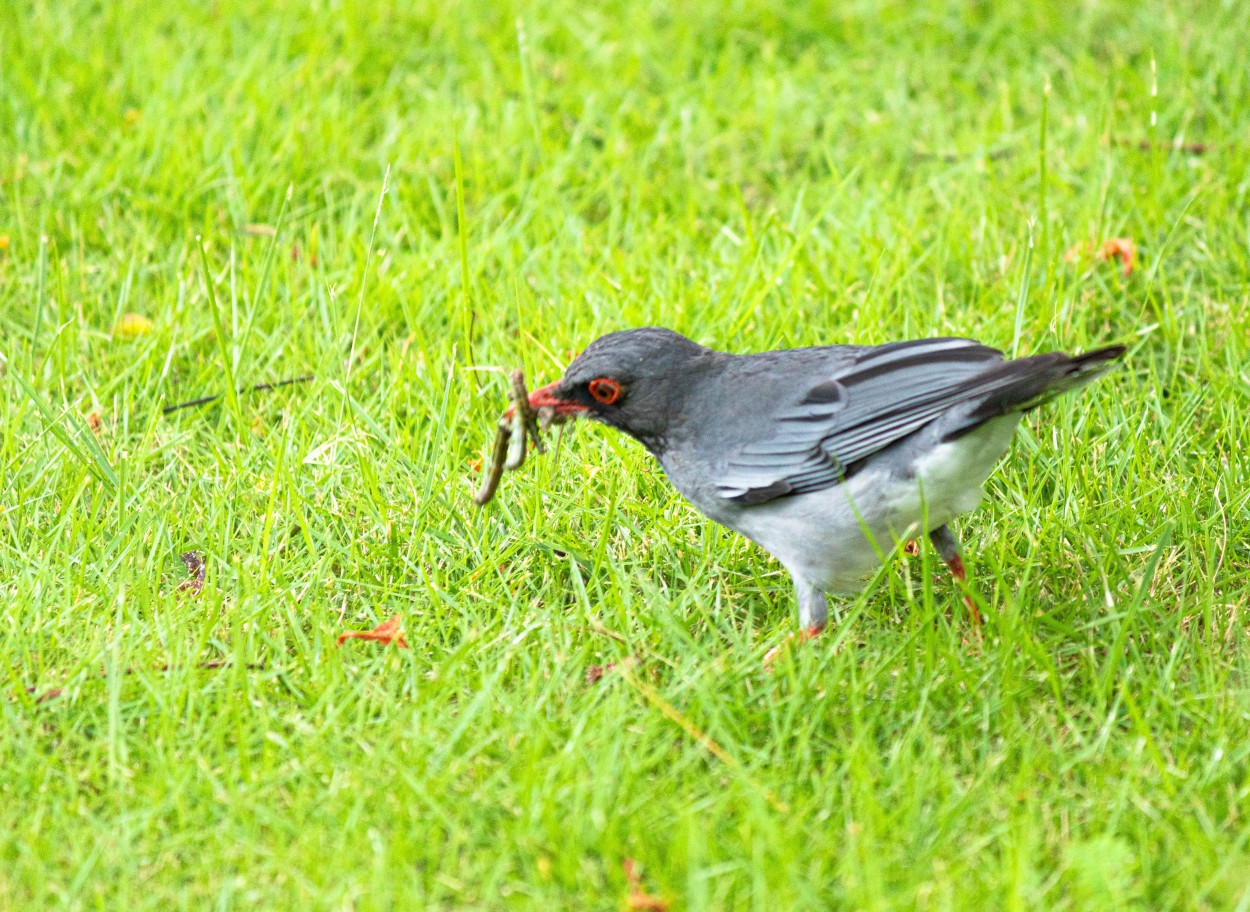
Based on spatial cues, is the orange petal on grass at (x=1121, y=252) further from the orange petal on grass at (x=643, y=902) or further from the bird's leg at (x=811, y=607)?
the orange petal on grass at (x=643, y=902)

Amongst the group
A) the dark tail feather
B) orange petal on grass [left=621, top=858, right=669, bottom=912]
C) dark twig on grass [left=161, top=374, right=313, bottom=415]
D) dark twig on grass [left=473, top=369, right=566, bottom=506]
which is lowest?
orange petal on grass [left=621, top=858, right=669, bottom=912]

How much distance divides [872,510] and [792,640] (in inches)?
16.8

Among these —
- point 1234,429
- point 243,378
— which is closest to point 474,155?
point 243,378

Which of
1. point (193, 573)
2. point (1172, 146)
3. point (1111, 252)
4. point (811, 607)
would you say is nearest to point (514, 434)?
point (811, 607)

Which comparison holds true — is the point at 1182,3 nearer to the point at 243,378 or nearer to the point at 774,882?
the point at 243,378

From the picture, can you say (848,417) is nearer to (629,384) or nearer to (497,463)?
(629,384)

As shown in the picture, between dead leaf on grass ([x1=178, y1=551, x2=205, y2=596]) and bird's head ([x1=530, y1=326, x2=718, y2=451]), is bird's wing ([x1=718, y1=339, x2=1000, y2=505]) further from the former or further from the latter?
dead leaf on grass ([x1=178, y1=551, x2=205, y2=596])

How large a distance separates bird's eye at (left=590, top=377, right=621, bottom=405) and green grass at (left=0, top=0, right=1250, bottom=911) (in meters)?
0.49

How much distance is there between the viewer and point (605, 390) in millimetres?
3969

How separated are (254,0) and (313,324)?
286 centimetres

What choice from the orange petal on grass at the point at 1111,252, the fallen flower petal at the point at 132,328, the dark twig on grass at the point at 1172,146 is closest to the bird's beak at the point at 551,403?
the fallen flower petal at the point at 132,328

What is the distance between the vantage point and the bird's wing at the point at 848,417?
376cm

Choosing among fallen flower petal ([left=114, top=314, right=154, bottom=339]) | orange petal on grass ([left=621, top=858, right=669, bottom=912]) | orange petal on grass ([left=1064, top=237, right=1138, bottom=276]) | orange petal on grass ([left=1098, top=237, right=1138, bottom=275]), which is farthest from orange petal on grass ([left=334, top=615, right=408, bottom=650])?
orange petal on grass ([left=1098, top=237, right=1138, bottom=275])

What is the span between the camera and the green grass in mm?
3119
